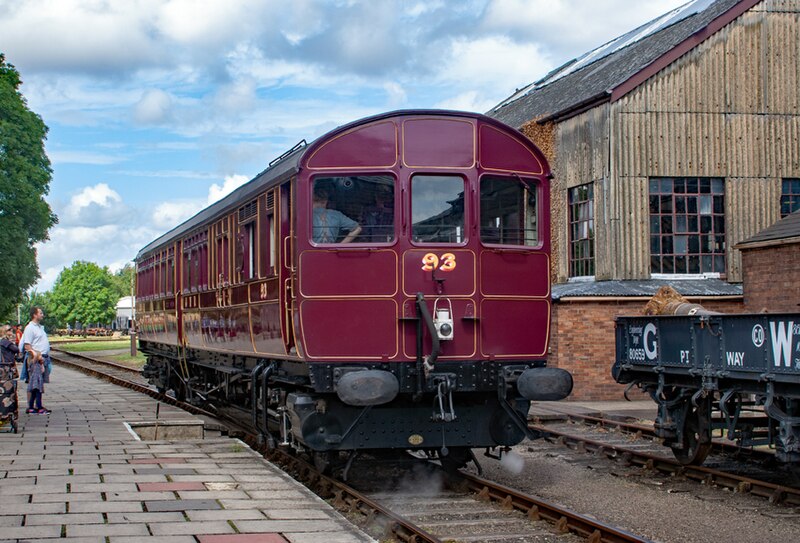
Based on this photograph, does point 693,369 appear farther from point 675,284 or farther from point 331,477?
point 675,284

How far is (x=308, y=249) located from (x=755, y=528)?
15.3ft

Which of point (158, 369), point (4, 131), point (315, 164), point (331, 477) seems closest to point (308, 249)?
point (315, 164)

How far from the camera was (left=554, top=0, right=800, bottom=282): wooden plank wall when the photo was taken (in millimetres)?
22016

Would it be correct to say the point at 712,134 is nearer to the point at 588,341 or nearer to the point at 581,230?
the point at 581,230

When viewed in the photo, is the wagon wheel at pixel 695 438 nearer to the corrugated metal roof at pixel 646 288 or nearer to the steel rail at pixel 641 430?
the steel rail at pixel 641 430

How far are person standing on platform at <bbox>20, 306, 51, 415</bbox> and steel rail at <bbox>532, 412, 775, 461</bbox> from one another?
26.2 feet

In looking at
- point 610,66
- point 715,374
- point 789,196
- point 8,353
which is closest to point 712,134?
point 789,196

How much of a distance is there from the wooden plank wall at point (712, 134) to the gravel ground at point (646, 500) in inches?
392

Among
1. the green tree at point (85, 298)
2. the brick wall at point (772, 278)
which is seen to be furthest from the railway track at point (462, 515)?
the green tree at point (85, 298)

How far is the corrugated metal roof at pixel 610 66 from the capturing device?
2281cm

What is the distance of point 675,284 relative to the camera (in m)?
21.8

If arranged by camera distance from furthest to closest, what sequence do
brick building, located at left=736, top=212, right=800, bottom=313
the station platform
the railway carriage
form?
brick building, located at left=736, top=212, right=800, bottom=313, the railway carriage, the station platform

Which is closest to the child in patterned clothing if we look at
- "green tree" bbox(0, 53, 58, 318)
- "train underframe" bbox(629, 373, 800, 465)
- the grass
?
"train underframe" bbox(629, 373, 800, 465)

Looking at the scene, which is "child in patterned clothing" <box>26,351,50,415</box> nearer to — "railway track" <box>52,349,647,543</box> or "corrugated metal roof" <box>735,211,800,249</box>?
"railway track" <box>52,349,647,543</box>
